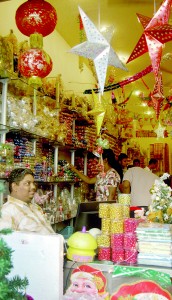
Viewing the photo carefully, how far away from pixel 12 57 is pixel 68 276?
82.5 inches

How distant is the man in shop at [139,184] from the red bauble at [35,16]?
2217 millimetres

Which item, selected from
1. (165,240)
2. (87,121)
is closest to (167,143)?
(87,121)

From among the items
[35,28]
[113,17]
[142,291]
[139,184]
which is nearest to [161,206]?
[142,291]

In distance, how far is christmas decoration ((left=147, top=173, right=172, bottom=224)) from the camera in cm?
Answer: 201

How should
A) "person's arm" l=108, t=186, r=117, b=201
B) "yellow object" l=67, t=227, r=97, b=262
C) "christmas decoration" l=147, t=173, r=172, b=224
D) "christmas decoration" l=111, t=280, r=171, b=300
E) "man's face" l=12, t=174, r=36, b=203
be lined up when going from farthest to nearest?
1. "person's arm" l=108, t=186, r=117, b=201
2. "man's face" l=12, t=174, r=36, b=203
3. "christmas decoration" l=147, t=173, r=172, b=224
4. "yellow object" l=67, t=227, r=97, b=262
5. "christmas decoration" l=111, t=280, r=171, b=300

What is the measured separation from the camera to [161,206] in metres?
2.05

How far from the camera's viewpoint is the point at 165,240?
1.69 meters

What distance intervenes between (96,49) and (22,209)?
1198 millimetres

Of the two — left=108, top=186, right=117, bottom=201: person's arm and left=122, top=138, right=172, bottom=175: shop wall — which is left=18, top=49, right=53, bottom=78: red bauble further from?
left=122, top=138, right=172, bottom=175: shop wall

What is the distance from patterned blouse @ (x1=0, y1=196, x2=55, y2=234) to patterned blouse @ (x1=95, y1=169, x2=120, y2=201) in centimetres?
182

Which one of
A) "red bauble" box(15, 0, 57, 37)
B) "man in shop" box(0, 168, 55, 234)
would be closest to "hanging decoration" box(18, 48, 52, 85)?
"red bauble" box(15, 0, 57, 37)

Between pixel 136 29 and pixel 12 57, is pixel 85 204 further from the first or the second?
pixel 136 29

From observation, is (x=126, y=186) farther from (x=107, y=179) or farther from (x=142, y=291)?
(x=142, y=291)

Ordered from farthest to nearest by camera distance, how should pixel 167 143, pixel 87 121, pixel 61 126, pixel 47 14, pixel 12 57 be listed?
pixel 167 143
pixel 87 121
pixel 61 126
pixel 12 57
pixel 47 14
